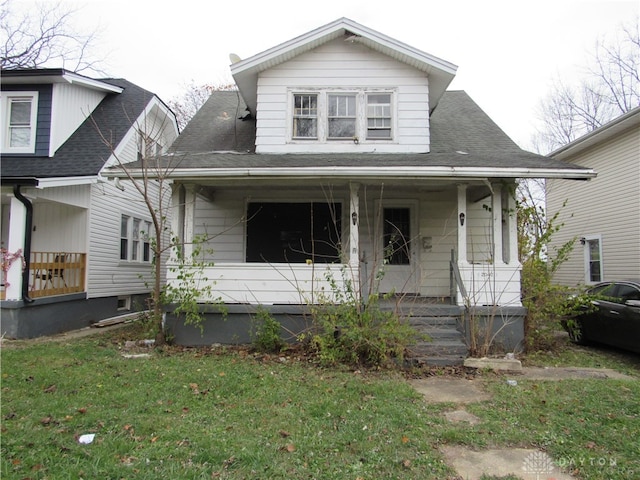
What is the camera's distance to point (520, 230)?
8.50 meters

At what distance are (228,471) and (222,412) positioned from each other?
118 centimetres

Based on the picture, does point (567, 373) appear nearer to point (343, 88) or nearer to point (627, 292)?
point (627, 292)

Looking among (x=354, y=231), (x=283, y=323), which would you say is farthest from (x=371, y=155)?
(x=283, y=323)

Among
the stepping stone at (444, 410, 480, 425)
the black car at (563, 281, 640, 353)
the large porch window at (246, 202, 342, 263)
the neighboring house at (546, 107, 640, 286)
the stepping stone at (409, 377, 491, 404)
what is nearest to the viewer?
the stepping stone at (444, 410, 480, 425)

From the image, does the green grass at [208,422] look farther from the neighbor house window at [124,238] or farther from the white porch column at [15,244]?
the neighbor house window at [124,238]

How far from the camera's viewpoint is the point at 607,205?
1244 cm

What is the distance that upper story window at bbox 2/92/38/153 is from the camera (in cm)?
1011

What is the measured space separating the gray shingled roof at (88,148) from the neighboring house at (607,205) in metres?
12.5

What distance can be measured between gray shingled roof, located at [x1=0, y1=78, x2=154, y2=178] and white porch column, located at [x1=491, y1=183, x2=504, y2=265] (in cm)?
771

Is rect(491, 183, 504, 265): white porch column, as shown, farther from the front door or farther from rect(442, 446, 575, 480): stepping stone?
rect(442, 446, 575, 480): stepping stone

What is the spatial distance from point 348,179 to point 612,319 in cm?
534

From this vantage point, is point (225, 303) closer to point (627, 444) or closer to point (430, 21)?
point (627, 444)

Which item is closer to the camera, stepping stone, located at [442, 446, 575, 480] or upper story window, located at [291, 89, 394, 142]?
stepping stone, located at [442, 446, 575, 480]


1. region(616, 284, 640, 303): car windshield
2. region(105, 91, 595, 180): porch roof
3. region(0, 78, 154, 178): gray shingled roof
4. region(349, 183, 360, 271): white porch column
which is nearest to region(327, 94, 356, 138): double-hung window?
region(105, 91, 595, 180): porch roof
